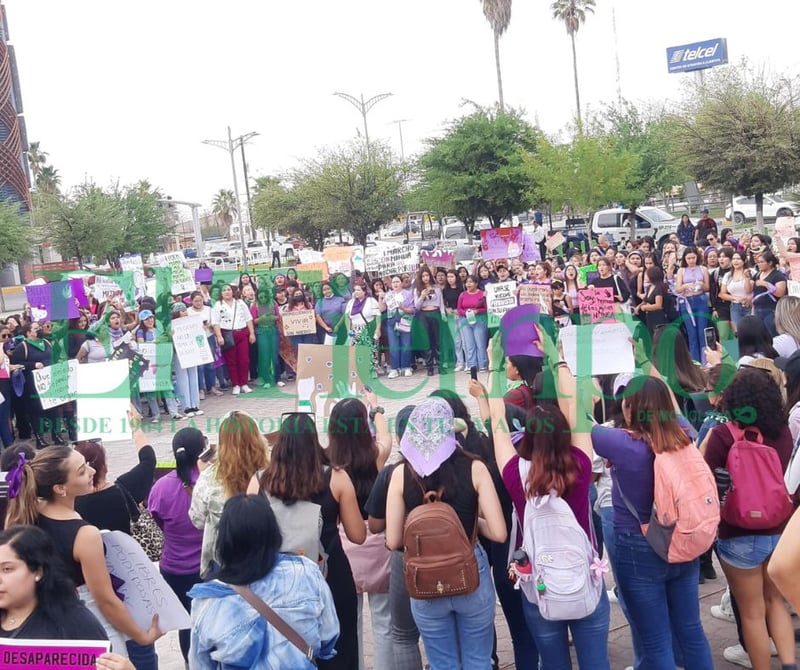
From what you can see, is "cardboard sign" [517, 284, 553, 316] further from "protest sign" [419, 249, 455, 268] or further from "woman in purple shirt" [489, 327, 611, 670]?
"woman in purple shirt" [489, 327, 611, 670]

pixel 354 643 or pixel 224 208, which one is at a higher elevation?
pixel 224 208

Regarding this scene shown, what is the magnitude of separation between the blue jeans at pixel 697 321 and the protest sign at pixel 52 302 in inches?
356

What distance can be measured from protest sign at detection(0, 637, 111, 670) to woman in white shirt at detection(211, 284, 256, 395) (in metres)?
10.8

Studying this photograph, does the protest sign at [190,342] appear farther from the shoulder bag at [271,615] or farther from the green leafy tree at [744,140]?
the green leafy tree at [744,140]

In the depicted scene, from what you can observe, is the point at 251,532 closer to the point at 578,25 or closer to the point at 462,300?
the point at 462,300

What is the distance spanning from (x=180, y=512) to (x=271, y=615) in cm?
185

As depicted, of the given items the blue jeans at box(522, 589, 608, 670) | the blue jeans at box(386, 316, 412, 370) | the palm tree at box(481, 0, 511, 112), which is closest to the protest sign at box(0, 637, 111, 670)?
the blue jeans at box(522, 589, 608, 670)

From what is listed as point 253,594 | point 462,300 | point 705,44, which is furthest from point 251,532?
point 705,44

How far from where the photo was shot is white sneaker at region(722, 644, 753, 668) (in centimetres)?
463

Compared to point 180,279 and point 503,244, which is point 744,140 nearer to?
point 503,244

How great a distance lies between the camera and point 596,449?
161 inches

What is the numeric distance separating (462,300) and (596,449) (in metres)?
9.65

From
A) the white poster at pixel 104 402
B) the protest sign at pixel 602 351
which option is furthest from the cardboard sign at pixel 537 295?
the white poster at pixel 104 402

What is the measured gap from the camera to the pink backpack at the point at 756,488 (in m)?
4.12
